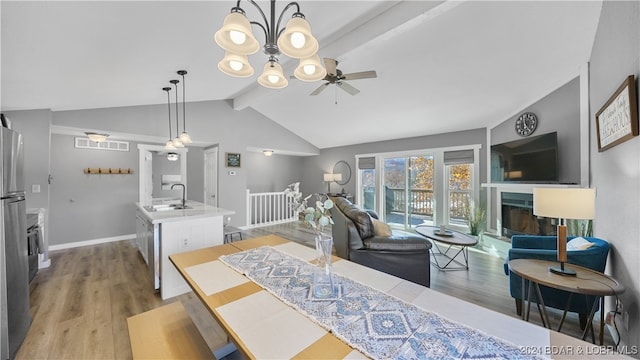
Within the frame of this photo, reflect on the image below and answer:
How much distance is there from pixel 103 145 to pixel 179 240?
11.7 ft

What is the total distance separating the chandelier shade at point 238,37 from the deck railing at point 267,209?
4.86 metres

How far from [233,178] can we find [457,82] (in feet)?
15.5

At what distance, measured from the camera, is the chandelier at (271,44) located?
1140 mm

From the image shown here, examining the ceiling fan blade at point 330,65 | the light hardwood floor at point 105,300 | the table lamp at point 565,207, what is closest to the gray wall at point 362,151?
the light hardwood floor at point 105,300

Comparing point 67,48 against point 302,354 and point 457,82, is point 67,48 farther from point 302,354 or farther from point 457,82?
point 457,82

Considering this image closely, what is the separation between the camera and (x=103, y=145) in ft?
15.0

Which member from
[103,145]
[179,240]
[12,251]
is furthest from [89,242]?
[12,251]

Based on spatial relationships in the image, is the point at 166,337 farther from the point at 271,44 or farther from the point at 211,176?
the point at 211,176

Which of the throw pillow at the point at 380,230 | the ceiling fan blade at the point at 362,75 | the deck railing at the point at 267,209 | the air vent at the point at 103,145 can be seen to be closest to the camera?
the ceiling fan blade at the point at 362,75

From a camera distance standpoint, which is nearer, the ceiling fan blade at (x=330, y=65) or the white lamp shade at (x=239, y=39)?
the white lamp shade at (x=239, y=39)

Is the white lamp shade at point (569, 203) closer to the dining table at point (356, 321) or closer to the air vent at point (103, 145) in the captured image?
the dining table at point (356, 321)

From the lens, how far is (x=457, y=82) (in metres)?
3.45

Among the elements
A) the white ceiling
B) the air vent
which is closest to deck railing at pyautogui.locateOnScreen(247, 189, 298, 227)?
the air vent

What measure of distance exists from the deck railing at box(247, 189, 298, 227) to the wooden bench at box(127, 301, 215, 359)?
175 inches
